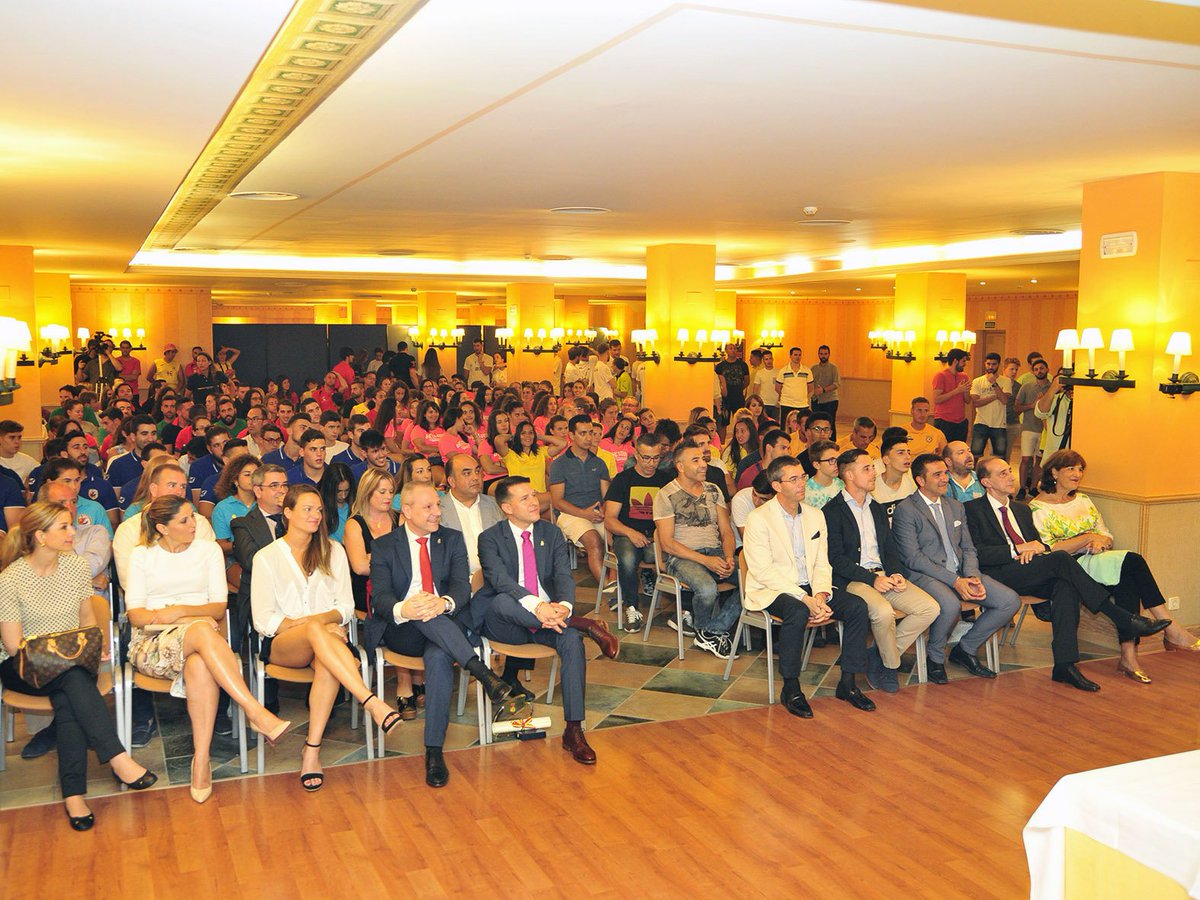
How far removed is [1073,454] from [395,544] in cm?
420

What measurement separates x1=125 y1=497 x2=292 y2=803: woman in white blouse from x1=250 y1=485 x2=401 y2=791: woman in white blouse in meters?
0.20

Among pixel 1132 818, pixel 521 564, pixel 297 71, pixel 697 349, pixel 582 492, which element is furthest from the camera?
pixel 697 349

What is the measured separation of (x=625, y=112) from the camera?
196 inches

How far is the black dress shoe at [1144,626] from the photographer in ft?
19.8

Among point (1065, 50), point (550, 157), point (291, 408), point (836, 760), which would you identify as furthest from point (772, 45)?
point (291, 408)

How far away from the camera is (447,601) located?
4.90 meters

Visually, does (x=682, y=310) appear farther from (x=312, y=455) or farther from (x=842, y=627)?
(x=842, y=627)

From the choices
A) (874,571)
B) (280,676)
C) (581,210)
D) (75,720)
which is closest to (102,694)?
(75,720)

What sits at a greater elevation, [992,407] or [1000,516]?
[992,407]

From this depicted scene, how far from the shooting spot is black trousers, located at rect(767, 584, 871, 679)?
543cm

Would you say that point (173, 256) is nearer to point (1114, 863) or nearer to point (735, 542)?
point (735, 542)

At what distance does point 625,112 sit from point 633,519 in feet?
8.94

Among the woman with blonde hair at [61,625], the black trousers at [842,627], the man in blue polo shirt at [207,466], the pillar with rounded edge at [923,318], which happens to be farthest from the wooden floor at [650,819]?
the pillar with rounded edge at [923,318]

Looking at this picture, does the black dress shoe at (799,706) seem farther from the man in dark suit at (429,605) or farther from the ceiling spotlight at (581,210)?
the ceiling spotlight at (581,210)
